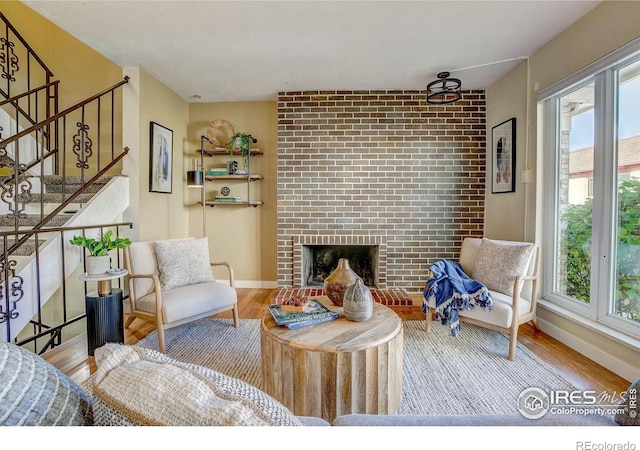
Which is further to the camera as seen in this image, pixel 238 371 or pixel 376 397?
pixel 238 371

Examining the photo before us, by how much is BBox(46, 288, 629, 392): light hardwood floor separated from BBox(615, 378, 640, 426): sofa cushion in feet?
4.24

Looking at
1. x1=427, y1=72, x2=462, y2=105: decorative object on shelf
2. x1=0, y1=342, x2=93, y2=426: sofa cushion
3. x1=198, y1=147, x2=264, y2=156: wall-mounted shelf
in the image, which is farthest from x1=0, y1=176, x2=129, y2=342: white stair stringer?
x1=427, y1=72, x2=462, y2=105: decorative object on shelf

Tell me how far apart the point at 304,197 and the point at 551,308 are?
9.01 feet

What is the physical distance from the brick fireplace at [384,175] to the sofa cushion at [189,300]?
4.51ft

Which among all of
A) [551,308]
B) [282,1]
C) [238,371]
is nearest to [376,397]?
[238,371]

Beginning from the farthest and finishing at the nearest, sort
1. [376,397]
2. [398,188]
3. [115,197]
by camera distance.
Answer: [398,188], [115,197], [376,397]

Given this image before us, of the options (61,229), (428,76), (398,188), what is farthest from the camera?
(398,188)

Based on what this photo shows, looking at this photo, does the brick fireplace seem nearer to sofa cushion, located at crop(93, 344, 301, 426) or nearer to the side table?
the side table

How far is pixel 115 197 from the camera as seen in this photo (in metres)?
3.02

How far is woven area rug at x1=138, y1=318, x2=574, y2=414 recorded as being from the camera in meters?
1.74

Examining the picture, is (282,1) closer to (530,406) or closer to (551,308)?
(530,406)

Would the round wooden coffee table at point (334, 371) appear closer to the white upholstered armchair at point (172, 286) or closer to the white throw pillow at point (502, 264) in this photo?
the white upholstered armchair at point (172, 286)

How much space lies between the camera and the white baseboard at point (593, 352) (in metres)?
1.93

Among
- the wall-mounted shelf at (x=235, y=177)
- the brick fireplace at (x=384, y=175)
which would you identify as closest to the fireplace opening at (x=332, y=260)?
the brick fireplace at (x=384, y=175)
